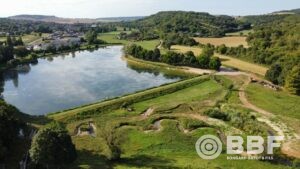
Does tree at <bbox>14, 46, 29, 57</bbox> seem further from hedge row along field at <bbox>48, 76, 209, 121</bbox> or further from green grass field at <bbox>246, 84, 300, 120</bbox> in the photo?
green grass field at <bbox>246, 84, 300, 120</bbox>

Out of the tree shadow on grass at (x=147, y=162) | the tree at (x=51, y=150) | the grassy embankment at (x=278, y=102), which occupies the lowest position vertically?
the tree shadow on grass at (x=147, y=162)

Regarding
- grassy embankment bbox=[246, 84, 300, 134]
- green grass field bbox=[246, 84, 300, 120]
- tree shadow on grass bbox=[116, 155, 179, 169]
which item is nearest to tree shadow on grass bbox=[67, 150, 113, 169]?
tree shadow on grass bbox=[116, 155, 179, 169]

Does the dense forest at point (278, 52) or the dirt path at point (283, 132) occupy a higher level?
the dense forest at point (278, 52)

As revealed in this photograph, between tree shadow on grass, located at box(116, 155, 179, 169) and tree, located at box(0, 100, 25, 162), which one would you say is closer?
tree, located at box(0, 100, 25, 162)

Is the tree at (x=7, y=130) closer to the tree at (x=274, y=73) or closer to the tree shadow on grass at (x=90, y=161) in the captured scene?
the tree shadow on grass at (x=90, y=161)

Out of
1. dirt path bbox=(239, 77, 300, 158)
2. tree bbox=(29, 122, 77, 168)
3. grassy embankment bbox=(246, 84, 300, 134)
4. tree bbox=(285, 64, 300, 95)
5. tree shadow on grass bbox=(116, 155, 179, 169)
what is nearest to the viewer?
tree bbox=(29, 122, 77, 168)

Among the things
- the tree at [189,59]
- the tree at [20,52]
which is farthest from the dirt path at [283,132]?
the tree at [20,52]

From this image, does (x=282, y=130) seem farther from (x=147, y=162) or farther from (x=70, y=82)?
(x=70, y=82)
